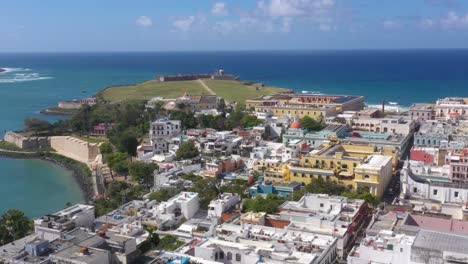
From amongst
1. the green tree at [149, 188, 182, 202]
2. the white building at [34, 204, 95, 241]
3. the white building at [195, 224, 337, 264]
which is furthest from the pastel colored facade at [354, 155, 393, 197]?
the white building at [34, 204, 95, 241]

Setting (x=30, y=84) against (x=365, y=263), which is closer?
(x=365, y=263)

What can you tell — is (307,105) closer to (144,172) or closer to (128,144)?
(128,144)

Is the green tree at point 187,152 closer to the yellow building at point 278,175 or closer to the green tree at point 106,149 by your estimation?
the yellow building at point 278,175

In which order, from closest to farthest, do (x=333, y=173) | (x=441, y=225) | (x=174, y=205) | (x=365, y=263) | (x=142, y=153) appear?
(x=365, y=263) < (x=441, y=225) < (x=174, y=205) < (x=333, y=173) < (x=142, y=153)

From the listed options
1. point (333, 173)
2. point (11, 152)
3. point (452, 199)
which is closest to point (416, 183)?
point (452, 199)

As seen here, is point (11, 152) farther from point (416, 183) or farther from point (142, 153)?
point (416, 183)

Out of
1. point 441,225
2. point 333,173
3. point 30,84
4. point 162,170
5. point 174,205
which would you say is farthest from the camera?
point 30,84

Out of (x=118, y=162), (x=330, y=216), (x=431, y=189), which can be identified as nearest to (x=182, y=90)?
(x=118, y=162)
